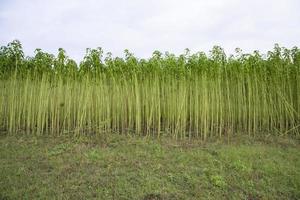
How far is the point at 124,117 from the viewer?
29.3ft

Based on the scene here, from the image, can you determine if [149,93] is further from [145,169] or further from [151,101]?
[145,169]

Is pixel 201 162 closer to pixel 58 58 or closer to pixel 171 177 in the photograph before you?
pixel 171 177

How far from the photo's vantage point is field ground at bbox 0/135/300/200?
464cm

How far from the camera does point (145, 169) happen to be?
5629mm

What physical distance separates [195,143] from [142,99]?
2397mm

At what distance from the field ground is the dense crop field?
0.92m

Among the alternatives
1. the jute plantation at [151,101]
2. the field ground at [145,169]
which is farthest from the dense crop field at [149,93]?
the field ground at [145,169]

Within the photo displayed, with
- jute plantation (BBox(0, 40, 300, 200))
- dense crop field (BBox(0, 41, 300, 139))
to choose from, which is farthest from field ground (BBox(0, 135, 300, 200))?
dense crop field (BBox(0, 41, 300, 139))

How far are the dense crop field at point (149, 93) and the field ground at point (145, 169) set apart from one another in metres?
0.92

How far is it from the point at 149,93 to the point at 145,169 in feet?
12.4

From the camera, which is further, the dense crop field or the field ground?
the dense crop field

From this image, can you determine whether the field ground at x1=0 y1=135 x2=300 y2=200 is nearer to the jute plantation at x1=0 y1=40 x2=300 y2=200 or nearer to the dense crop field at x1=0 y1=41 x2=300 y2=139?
the jute plantation at x1=0 y1=40 x2=300 y2=200

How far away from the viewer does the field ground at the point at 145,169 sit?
4641mm

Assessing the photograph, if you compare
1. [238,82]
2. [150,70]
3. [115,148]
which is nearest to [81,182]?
[115,148]
